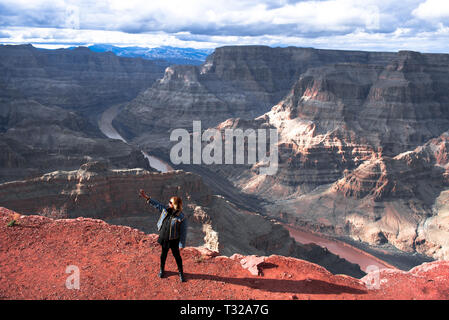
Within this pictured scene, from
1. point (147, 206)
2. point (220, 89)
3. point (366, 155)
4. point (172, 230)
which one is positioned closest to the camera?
point (172, 230)

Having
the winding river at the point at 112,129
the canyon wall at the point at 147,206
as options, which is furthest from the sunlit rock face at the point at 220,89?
the canyon wall at the point at 147,206

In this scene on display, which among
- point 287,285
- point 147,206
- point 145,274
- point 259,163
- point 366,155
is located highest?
point 145,274

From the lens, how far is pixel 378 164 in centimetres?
7788

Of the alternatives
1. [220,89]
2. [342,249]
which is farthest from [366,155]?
[220,89]

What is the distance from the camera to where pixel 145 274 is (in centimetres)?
1338

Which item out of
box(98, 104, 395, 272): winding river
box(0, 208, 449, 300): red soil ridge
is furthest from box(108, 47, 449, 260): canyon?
box(0, 208, 449, 300): red soil ridge

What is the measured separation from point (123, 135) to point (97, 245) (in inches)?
5045

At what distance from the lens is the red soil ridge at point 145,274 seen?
40.7 feet

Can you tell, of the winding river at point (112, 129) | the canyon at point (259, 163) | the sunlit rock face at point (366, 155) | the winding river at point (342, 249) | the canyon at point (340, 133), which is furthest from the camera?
the winding river at point (112, 129)

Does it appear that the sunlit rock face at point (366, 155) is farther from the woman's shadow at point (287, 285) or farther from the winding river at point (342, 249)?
the woman's shadow at point (287, 285)

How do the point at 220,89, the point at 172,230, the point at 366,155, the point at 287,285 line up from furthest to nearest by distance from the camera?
the point at 220,89 → the point at 366,155 → the point at 287,285 → the point at 172,230

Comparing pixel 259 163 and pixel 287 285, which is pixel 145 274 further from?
pixel 259 163

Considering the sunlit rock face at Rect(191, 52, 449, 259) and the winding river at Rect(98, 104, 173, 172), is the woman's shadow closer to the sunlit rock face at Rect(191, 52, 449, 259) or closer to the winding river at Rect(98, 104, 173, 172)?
the sunlit rock face at Rect(191, 52, 449, 259)

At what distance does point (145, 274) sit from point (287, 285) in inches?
177
